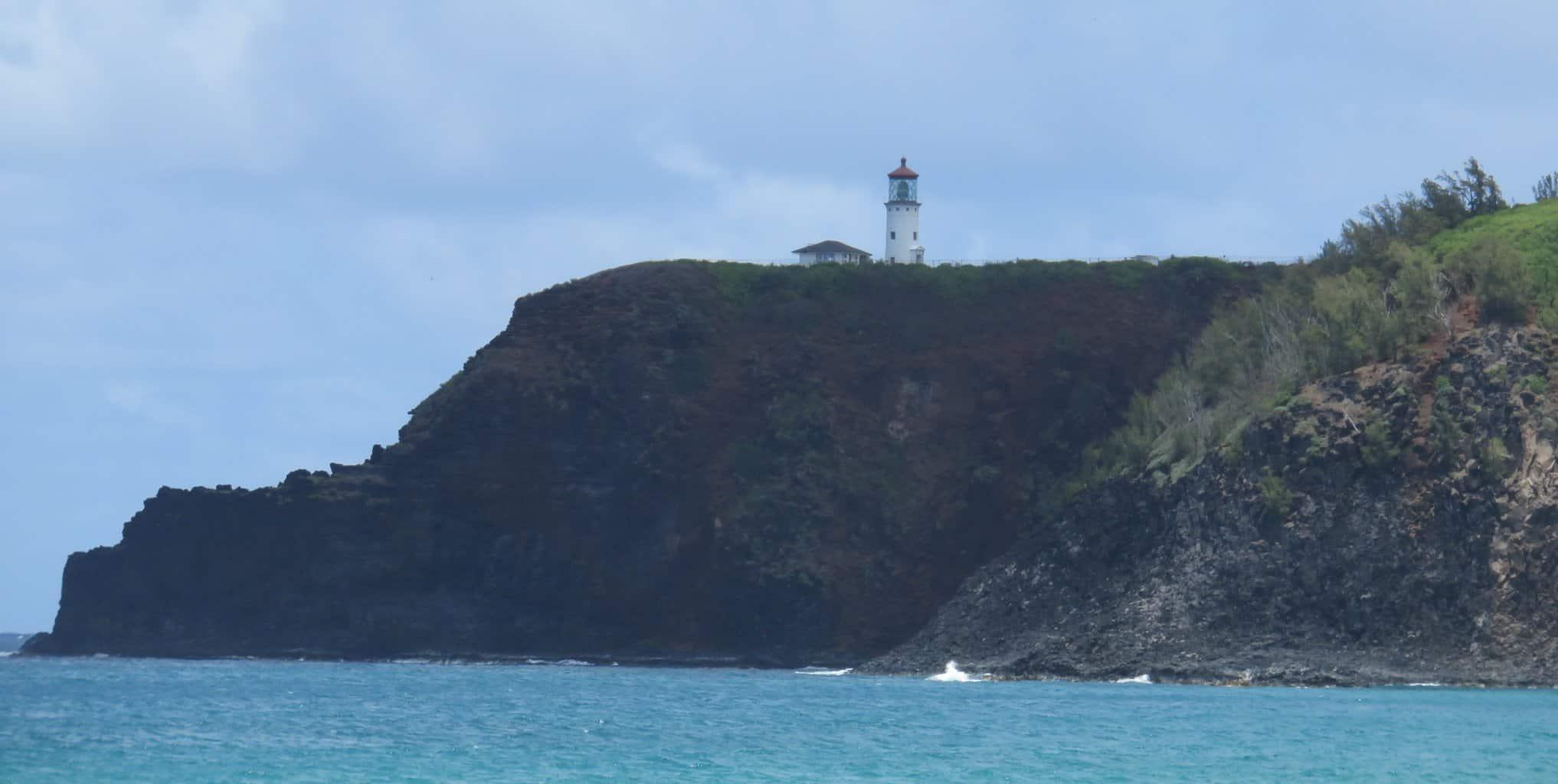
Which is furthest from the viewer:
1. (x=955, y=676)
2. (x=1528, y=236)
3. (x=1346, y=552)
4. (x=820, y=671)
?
(x=820, y=671)

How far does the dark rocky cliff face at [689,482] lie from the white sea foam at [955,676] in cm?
760

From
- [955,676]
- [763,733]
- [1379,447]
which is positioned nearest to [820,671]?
[955,676]

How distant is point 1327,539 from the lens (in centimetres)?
Result: 6116

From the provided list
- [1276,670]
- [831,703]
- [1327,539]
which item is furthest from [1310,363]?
[831,703]

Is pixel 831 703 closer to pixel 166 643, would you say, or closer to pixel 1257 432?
pixel 1257 432

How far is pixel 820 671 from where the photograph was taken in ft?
242

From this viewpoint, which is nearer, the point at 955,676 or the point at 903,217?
the point at 955,676

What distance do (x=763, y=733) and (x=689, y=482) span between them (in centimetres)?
3829

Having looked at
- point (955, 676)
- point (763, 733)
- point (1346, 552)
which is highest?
point (1346, 552)

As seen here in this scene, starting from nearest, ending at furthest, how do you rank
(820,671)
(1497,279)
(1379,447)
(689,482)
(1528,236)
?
(1379,447) < (1497,279) < (1528,236) < (820,671) < (689,482)

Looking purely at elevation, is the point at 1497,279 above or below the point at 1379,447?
above

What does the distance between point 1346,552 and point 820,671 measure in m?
22.0

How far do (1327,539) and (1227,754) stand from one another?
997 inches

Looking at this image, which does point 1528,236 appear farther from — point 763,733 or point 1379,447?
point 763,733
